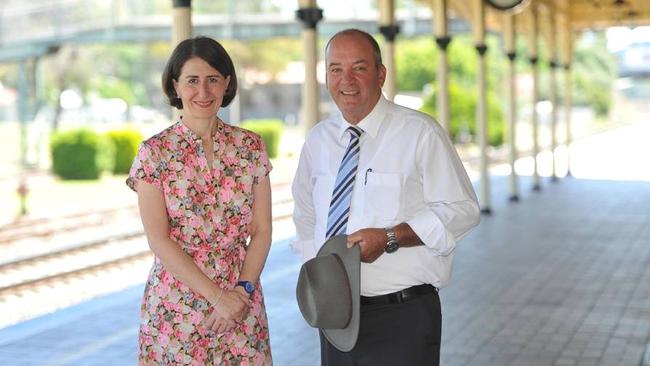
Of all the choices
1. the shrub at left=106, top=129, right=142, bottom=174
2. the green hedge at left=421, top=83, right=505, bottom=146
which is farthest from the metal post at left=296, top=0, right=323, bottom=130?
the green hedge at left=421, top=83, right=505, bottom=146

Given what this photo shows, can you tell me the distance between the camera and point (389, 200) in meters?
2.88

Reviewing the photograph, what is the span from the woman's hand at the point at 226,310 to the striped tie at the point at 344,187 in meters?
0.32

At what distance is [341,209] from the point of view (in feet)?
9.55

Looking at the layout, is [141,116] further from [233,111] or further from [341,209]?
[341,209]

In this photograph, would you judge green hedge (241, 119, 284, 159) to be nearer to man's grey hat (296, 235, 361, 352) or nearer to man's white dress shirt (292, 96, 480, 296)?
man's white dress shirt (292, 96, 480, 296)

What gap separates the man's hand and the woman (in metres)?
0.31

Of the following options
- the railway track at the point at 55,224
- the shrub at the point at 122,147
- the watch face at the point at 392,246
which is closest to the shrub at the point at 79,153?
the shrub at the point at 122,147

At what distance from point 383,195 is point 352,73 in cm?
34

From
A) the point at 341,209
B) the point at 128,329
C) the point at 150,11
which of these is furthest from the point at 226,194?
the point at 150,11

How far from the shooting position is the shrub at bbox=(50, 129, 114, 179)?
87.3ft

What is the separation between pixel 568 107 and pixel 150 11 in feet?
66.9

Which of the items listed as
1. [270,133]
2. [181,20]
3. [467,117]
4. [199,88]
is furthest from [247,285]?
[467,117]

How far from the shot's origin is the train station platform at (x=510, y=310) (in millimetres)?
6340

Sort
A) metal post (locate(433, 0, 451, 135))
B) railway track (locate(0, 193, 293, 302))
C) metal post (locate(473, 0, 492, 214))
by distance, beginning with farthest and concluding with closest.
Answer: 1. metal post (locate(473, 0, 492, 214))
2. metal post (locate(433, 0, 451, 135))
3. railway track (locate(0, 193, 293, 302))
